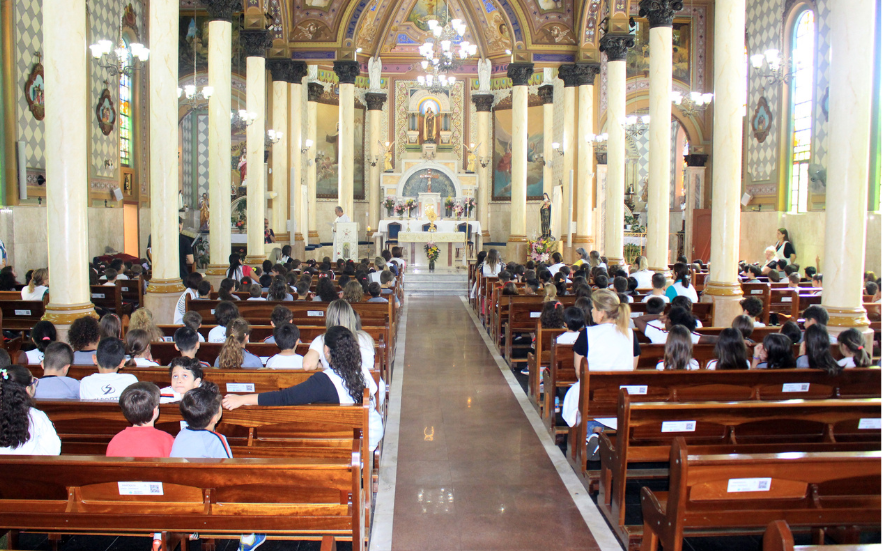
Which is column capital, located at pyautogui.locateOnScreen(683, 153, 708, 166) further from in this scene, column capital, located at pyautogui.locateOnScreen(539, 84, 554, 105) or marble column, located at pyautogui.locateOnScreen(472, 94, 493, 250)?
marble column, located at pyautogui.locateOnScreen(472, 94, 493, 250)

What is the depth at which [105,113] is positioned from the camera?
15.9 metres

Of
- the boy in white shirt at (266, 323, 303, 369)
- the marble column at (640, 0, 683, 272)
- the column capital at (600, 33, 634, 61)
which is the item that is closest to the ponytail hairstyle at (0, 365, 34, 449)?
the boy in white shirt at (266, 323, 303, 369)

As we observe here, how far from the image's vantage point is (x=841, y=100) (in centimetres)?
740

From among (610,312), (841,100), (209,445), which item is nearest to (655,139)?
(841,100)

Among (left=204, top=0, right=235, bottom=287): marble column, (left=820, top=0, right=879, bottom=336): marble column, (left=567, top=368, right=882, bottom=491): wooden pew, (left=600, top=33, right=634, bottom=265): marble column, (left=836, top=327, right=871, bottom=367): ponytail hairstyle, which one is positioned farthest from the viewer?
(left=600, top=33, right=634, bottom=265): marble column

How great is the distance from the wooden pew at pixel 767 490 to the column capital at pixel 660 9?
10.6 metres

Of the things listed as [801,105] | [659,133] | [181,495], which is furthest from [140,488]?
[801,105]

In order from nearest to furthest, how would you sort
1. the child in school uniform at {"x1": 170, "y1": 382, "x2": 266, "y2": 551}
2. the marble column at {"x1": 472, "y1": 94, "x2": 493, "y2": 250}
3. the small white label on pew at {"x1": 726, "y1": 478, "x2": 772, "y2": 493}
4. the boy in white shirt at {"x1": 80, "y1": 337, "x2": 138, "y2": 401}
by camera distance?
the small white label on pew at {"x1": 726, "y1": 478, "x2": 772, "y2": 493}
the child in school uniform at {"x1": 170, "y1": 382, "x2": 266, "y2": 551}
the boy in white shirt at {"x1": 80, "y1": 337, "x2": 138, "y2": 401}
the marble column at {"x1": 472, "y1": 94, "x2": 493, "y2": 250}

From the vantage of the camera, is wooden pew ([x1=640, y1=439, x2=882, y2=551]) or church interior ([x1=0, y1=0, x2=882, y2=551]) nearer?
Result: wooden pew ([x1=640, y1=439, x2=882, y2=551])

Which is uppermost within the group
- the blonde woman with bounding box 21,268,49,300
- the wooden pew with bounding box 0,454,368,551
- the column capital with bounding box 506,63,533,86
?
the column capital with bounding box 506,63,533,86

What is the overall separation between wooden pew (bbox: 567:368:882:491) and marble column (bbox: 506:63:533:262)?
1455 centimetres

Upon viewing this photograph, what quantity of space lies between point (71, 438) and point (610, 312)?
4.00m

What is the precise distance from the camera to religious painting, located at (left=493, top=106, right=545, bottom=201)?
25000 millimetres

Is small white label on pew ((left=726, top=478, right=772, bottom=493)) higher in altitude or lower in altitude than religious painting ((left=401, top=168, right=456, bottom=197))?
lower
